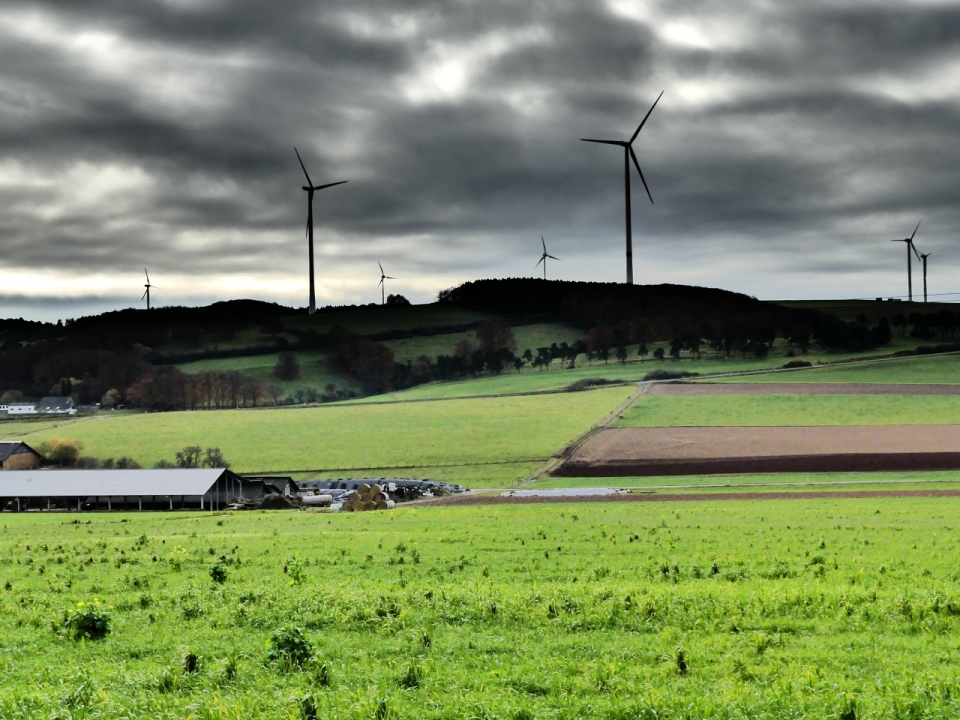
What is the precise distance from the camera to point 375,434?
110938mm

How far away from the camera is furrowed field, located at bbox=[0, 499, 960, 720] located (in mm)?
11164

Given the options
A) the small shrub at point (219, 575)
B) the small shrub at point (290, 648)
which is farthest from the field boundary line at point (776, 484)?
the small shrub at point (290, 648)

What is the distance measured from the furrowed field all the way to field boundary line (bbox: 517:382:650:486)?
187 feet

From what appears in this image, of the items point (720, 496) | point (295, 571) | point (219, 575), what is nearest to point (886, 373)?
point (720, 496)

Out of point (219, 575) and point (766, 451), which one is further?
A: point (766, 451)

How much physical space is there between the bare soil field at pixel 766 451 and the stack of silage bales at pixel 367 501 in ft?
73.2

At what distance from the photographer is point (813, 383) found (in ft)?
408

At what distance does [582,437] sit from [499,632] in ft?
282

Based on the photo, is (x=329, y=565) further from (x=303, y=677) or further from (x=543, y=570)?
(x=303, y=677)

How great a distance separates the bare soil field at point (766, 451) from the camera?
79.1 meters

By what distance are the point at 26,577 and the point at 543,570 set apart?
13525 mm

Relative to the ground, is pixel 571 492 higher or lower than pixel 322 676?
lower

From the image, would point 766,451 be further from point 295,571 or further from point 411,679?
point 411,679

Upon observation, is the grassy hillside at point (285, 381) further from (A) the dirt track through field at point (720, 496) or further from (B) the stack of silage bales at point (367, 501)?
(A) the dirt track through field at point (720, 496)
